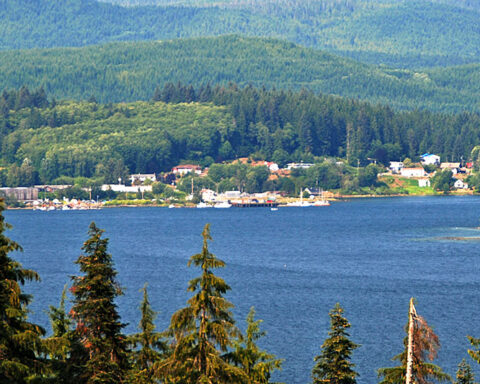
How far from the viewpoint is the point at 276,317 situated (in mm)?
66062

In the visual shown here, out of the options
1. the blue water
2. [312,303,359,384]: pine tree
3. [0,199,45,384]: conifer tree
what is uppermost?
[0,199,45,384]: conifer tree

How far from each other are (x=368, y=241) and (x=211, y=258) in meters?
103

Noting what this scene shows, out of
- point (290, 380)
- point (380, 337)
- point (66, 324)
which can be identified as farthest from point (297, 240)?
point (66, 324)

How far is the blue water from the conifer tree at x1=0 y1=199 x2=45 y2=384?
72.2ft

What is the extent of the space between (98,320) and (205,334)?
3507mm

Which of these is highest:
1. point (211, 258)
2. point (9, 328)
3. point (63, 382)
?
point (211, 258)

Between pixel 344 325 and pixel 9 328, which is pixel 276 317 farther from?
pixel 9 328

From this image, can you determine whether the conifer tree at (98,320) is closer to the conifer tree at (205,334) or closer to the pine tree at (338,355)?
the conifer tree at (205,334)

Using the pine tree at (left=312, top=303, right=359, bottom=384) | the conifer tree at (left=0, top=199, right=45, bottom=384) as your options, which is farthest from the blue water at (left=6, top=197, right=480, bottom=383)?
the conifer tree at (left=0, top=199, right=45, bottom=384)

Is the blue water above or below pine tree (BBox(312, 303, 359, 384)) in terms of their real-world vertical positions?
below

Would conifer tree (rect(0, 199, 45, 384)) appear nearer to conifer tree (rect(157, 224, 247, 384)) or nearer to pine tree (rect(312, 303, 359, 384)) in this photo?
conifer tree (rect(157, 224, 247, 384))

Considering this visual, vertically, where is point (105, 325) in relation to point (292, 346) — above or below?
above

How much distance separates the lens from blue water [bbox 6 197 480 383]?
196ft

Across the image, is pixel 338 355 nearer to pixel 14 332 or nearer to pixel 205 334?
pixel 205 334
